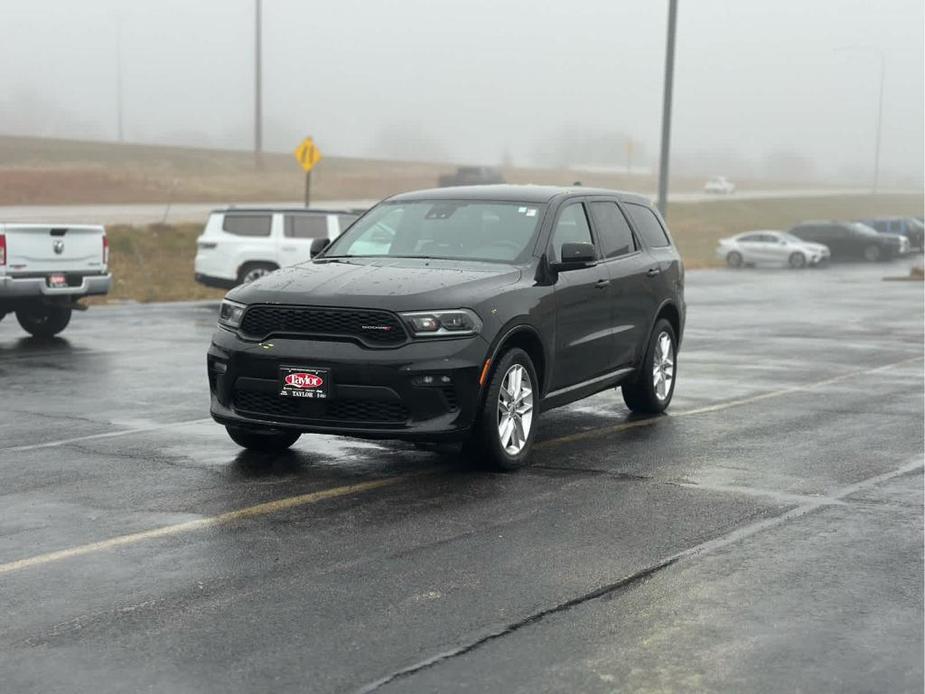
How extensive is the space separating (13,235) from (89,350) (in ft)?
5.31

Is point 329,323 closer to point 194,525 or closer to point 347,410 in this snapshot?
point 347,410

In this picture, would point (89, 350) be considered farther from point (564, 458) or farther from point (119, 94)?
point (119, 94)

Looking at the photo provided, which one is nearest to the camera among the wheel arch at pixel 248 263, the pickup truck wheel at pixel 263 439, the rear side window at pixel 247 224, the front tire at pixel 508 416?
the front tire at pixel 508 416

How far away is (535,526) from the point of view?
7566 millimetres

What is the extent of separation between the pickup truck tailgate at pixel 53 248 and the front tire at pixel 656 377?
8192 millimetres

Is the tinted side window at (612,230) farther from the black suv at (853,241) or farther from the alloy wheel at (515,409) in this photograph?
the black suv at (853,241)

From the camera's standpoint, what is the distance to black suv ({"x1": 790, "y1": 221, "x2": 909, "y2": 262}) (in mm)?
54094

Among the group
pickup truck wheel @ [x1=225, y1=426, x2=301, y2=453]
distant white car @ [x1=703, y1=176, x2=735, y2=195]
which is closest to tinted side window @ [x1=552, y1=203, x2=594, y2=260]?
pickup truck wheel @ [x1=225, y1=426, x2=301, y2=453]

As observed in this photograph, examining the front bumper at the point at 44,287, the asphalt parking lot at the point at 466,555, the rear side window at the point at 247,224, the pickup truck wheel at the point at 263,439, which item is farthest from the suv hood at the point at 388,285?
the rear side window at the point at 247,224

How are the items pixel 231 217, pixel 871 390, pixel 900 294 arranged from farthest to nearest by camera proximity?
pixel 900 294 < pixel 231 217 < pixel 871 390

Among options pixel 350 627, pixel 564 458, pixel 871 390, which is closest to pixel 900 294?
pixel 871 390

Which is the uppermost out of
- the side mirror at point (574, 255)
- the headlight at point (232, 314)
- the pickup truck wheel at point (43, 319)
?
the side mirror at point (574, 255)

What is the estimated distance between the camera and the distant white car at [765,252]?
50.1m

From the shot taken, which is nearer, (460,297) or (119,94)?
(460,297)
